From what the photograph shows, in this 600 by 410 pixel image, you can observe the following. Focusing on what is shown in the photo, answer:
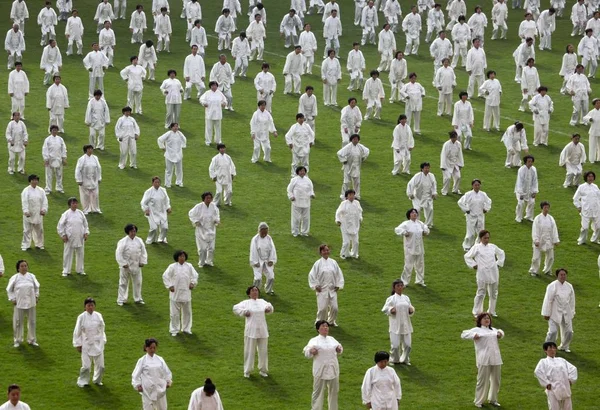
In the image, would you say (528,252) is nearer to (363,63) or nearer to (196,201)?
(196,201)

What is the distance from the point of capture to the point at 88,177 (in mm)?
33375

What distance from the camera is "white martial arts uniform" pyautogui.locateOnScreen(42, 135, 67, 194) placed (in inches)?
1364

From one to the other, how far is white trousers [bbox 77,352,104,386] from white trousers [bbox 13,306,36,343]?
6.80 feet

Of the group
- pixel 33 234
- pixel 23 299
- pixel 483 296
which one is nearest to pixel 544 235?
pixel 483 296

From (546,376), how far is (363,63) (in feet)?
72.5

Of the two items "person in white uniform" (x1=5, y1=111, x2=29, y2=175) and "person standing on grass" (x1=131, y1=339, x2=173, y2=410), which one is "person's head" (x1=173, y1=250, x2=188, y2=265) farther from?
"person in white uniform" (x1=5, y1=111, x2=29, y2=175)

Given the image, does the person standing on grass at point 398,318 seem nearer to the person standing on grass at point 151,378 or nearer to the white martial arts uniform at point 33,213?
the person standing on grass at point 151,378

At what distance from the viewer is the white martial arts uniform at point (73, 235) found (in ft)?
97.8

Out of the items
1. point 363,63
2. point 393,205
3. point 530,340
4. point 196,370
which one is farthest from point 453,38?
point 196,370

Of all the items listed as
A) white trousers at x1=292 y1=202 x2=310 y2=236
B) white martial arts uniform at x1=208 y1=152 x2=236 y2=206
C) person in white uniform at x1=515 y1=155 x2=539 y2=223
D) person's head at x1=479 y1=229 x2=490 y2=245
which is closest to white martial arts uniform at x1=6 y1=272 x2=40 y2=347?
white trousers at x1=292 y1=202 x2=310 y2=236

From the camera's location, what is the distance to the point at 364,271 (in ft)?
101

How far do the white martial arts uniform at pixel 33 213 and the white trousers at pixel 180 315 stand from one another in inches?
218

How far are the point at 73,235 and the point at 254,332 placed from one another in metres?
6.45

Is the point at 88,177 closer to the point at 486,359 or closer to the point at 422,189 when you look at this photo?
the point at 422,189
